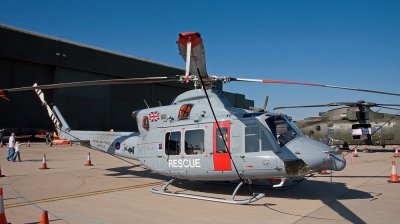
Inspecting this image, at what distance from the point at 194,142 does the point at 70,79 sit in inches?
1542

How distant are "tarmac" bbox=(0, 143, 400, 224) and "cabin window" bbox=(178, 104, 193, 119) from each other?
226 cm

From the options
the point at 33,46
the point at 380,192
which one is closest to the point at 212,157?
the point at 380,192

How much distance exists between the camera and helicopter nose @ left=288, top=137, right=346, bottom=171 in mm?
7883

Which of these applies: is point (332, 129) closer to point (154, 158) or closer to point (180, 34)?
point (154, 158)

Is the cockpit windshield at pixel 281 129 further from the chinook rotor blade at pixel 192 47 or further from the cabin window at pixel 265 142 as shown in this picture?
the chinook rotor blade at pixel 192 47

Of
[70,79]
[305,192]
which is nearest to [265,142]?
[305,192]

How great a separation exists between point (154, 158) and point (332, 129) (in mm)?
20470

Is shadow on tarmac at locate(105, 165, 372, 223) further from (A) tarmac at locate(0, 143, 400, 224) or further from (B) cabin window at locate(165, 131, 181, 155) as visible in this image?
(B) cabin window at locate(165, 131, 181, 155)

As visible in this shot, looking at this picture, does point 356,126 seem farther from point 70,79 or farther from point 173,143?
point 70,79

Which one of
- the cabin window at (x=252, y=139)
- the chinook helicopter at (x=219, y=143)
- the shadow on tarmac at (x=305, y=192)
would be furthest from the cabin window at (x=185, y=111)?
the shadow on tarmac at (x=305, y=192)

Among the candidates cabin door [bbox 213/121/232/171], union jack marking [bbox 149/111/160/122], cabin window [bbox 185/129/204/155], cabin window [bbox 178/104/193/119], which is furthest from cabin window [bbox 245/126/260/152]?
union jack marking [bbox 149/111/160/122]

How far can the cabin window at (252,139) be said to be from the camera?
842 cm

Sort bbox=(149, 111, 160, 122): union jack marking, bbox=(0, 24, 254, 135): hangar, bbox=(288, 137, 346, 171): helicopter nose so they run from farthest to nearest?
bbox=(0, 24, 254, 135): hangar < bbox=(149, 111, 160, 122): union jack marking < bbox=(288, 137, 346, 171): helicopter nose

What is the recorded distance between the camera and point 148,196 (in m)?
9.11
